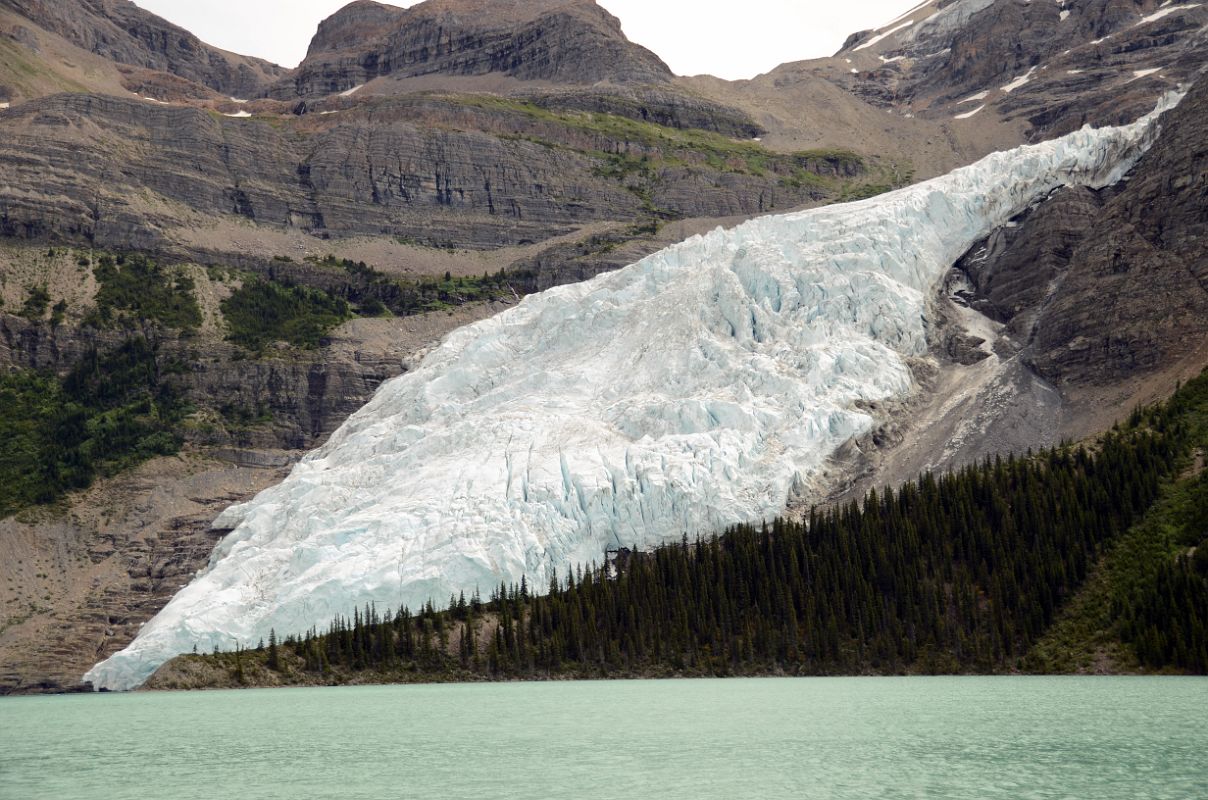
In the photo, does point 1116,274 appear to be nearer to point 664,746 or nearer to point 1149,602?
point 1149,602

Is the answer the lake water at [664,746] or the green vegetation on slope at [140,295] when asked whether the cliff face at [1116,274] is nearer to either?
the lake water at [664,746]

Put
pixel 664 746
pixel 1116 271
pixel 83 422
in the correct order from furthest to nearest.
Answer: pixel 83 422 → pixel 1116 271 → pixel 664 746

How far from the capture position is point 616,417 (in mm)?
123125

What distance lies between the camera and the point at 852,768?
41688 millimetres

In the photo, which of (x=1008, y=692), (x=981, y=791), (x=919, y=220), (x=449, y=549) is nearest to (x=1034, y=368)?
(x=919, y=220)

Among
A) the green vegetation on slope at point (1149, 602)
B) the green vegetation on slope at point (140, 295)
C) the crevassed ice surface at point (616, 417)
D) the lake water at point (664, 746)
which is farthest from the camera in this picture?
the green vegetation on slope at point (140, 295)

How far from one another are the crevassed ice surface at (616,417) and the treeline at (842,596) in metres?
7.11

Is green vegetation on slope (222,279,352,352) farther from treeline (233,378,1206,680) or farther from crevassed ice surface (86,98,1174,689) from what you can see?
treeline (233,378,1206,680)

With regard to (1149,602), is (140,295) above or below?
above

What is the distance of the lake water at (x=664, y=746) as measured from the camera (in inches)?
1543

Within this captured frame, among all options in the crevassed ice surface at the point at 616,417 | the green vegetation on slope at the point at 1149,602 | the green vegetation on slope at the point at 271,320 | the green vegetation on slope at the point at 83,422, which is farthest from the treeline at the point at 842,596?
the green vegetation on slope at the point at 271,320

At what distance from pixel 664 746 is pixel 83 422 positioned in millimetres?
138667

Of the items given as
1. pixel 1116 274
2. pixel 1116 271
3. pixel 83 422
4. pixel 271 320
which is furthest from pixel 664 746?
pixel 271 320

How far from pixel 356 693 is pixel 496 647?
14.2m
